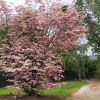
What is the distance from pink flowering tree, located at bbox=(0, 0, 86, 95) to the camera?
19969 mm

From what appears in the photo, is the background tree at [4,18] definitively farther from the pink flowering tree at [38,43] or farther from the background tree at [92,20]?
the background tree at [92,20]

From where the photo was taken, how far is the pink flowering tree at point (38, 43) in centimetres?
1997

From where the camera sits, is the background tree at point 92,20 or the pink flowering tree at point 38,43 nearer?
the pink flowering tree at point 38,43

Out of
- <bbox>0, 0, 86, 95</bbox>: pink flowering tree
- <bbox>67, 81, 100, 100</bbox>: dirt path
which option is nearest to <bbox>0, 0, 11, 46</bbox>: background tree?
<bbox>0, 0, 86, 95</bbox>: pink flowering tree

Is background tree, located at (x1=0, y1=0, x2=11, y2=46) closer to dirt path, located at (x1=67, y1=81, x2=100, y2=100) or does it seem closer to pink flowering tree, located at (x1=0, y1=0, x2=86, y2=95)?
pink flowering tree, located at (x1=0, y1=0, x2=86, y2=95)

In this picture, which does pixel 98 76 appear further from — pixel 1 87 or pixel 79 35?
pixel 79 35

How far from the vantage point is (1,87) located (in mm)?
29891

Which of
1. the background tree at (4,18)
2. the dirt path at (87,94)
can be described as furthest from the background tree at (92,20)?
the background tree at (4,18)

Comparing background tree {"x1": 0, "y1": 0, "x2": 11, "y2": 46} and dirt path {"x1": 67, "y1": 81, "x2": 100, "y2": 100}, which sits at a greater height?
background tree {"x1": 0, "y1": 0, "x2": 11, "y2": 46}

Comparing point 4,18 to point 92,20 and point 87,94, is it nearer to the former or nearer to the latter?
point 87,94

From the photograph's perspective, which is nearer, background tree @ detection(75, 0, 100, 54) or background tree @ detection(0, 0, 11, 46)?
background tree @ detection(0, 0, 11, 46)

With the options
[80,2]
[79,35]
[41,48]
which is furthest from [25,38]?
[80,2]

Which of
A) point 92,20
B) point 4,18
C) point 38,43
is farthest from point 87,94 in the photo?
point 92,20

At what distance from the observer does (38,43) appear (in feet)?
67.8
